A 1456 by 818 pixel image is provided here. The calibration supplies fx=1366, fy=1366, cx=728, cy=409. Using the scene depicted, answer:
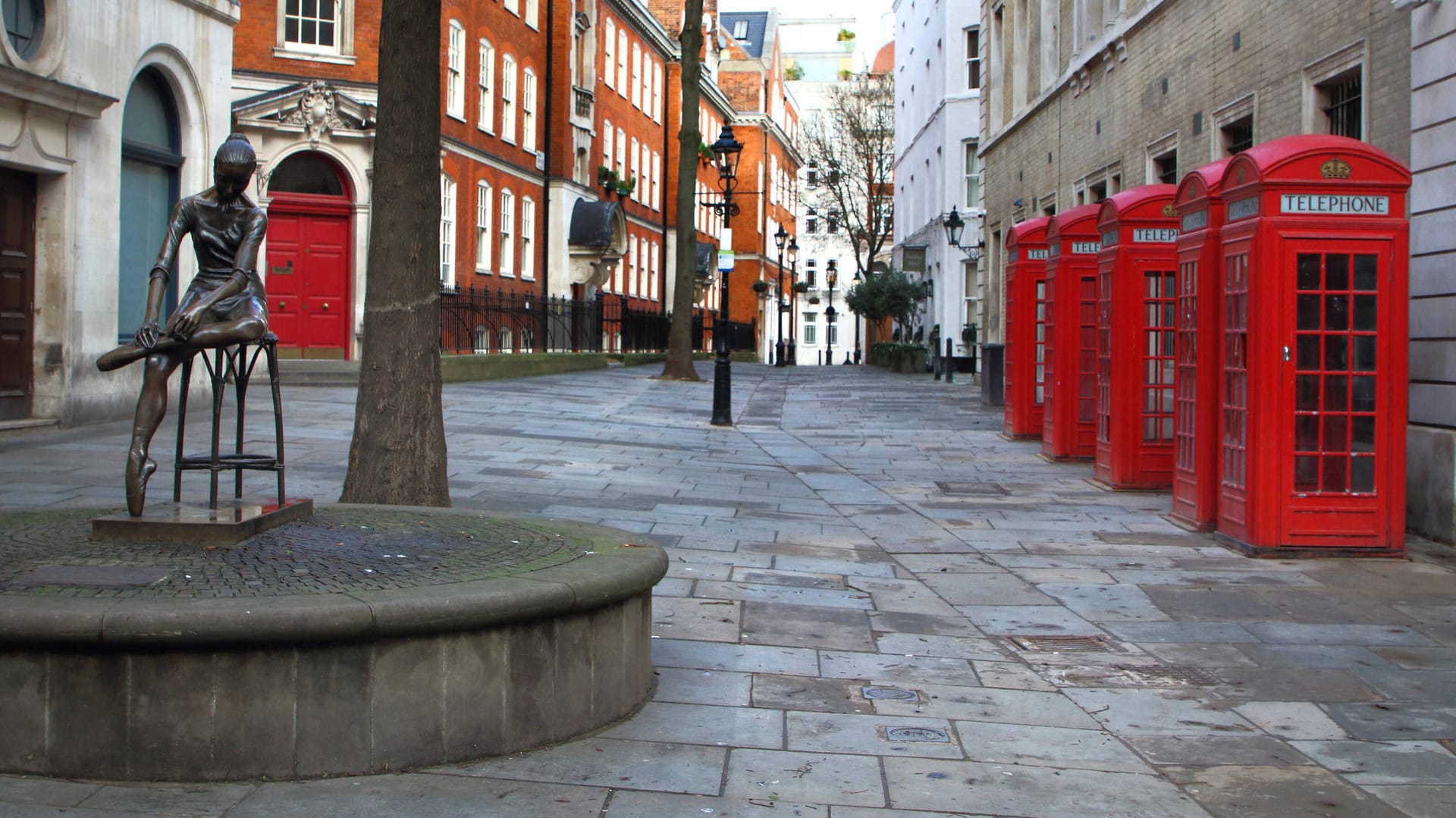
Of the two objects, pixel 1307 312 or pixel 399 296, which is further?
pixel 1307 312

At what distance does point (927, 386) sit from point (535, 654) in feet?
94.8

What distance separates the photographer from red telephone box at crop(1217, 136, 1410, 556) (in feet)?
29.9

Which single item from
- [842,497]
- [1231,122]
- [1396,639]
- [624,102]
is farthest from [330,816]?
[624,102]

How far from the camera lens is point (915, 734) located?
17.6 ft

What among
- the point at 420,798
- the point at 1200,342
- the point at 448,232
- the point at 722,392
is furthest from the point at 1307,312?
the point at 448,232

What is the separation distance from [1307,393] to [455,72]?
2633cm

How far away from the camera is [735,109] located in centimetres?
7944

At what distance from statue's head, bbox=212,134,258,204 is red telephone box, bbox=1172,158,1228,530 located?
6838mm

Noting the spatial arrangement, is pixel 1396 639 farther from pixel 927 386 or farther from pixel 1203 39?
pixel 927 386

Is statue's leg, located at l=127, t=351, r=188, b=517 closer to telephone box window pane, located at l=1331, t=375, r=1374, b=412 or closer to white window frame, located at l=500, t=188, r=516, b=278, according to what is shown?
telephone box window pane, located at l=1331, t=375, r=1374, b=412

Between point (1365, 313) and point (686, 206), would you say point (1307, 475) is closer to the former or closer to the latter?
point (1365, 313)

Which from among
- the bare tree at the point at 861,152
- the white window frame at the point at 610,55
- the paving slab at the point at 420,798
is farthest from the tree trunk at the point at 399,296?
the bare tree at the point at 861,152

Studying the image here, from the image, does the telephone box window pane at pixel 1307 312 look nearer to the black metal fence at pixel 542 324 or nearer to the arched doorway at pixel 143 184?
the arched doorway at pixel 143 184

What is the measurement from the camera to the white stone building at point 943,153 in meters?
38.4
